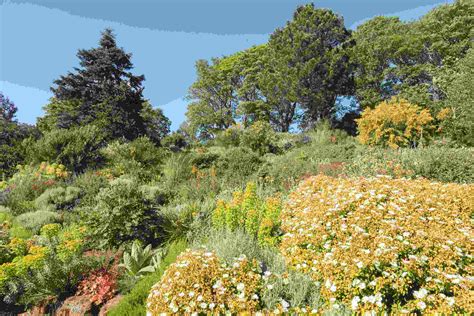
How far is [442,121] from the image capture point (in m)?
16.4

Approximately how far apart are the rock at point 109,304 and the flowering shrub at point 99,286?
0.30 feet

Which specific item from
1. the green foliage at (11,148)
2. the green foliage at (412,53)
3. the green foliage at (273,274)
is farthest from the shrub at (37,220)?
the green foliage at (412,53)

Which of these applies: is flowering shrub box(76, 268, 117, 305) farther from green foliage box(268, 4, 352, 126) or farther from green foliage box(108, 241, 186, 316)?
green foliage box(268, 4, 352, 126)

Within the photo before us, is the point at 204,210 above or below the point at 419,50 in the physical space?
below

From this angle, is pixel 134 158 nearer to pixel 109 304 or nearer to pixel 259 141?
pixel 259 141

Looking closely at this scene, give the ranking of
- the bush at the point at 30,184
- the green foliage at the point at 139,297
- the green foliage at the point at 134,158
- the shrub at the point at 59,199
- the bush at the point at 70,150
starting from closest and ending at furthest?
the green foliage at the point at 139,297 < the shrub at the point at 59,199 < the bush at the point at 30,184 < the green foliage at the point at 134,158 < the bush at the point at 70,150

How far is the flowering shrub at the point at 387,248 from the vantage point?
3.05 m

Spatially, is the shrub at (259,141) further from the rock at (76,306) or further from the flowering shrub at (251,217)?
the rock at (76,306)

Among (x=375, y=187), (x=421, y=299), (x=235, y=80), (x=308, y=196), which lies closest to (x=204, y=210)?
(x=308, y=196)

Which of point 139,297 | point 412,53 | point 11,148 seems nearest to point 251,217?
point 139,297

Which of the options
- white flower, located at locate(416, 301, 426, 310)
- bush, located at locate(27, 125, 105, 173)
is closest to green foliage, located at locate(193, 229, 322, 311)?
white flower, located at locate(416, 301, 426, 310)

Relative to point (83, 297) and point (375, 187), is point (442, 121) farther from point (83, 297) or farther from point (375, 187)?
point (83, 297)

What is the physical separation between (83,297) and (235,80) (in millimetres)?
32745

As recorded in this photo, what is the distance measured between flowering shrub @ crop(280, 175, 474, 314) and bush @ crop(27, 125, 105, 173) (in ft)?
31.5
